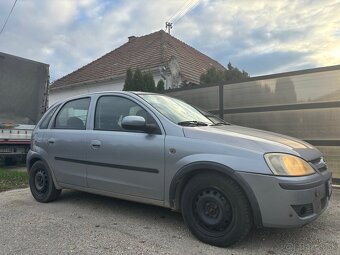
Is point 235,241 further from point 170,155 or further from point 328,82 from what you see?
point 328,82

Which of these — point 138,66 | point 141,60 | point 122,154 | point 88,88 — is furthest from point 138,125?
point 88,88

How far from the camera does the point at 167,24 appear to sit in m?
26.0

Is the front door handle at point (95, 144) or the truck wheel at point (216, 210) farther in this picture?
the front door handle at point (95, 144)

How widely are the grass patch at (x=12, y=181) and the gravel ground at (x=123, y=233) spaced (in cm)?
183

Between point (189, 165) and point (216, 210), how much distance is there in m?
0.54

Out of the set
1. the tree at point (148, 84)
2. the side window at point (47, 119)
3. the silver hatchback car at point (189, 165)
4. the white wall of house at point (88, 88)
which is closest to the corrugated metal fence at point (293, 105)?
the silver hatchback car at point (189, 165)

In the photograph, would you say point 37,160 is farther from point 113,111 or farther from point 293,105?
point 293,105

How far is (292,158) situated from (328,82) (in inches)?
136

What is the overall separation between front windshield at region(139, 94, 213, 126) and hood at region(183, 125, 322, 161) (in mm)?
294

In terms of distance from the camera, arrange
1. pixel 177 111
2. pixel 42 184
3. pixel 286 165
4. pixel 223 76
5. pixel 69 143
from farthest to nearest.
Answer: pixel 223 76 < pixel 42 184 < pixel 69 143 < pixel 177 111 < pixel 286 165

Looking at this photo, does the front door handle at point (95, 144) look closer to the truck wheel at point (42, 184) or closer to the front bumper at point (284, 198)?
the truck wheel at point (42, 184)

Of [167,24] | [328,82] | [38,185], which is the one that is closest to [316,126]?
[328,82]

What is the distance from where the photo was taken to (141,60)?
711 inches

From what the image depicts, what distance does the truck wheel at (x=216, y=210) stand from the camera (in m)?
3.62
